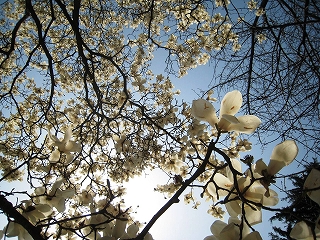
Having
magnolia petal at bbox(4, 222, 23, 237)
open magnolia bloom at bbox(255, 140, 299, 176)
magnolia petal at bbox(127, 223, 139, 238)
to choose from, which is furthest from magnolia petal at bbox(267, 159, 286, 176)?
magnolia petal at bbox(4, 222, 23, 237)

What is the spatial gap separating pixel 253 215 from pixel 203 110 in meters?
0.36

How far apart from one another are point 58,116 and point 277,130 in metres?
3.71

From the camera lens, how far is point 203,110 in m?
0.79

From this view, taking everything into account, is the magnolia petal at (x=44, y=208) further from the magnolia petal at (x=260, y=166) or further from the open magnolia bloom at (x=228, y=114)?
the magnolia petal at (x=260, y=166)

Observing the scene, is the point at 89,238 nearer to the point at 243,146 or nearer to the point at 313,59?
the point at 243,146

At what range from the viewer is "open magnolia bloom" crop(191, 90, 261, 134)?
2.58ft

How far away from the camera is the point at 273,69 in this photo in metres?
3.18

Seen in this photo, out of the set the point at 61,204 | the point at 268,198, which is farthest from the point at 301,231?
the point at 61,204

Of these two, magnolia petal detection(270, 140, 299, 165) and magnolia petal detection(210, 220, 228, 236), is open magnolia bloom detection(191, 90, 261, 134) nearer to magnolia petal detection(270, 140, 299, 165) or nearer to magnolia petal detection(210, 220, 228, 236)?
magnolia petal detection(270, 140, 299, 165)

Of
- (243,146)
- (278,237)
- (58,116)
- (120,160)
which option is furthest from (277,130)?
(278,237)

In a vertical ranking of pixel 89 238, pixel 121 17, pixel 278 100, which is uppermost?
pixel 121 17

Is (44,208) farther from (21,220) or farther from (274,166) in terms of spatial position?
(274,166)

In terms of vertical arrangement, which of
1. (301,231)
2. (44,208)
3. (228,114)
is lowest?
(301,231)

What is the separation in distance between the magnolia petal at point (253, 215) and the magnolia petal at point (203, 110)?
30 centimetres
